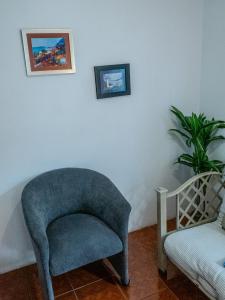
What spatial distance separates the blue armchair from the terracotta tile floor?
4.5 inches

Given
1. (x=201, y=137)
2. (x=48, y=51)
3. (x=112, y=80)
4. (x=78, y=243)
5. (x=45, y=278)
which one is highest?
(x=48, y=51)

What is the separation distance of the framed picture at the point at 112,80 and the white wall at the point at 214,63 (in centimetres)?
77

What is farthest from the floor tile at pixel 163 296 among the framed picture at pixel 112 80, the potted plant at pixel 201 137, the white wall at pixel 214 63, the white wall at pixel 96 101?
the framed picture at pixel 112 80

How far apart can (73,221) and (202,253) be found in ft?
2.96

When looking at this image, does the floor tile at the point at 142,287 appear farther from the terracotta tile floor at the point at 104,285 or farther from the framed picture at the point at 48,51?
the framed picture at the point at 48,51

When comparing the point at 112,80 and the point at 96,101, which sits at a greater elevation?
the point at 112,80

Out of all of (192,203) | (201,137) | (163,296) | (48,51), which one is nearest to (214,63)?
(201,137)

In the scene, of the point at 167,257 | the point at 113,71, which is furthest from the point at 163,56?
the point at 167,257

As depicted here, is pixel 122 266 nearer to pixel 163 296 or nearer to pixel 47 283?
pixel 163 296

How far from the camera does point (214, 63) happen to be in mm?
2348

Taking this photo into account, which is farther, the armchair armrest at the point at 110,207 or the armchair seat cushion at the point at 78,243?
the armchair armrest at the point at 110,207

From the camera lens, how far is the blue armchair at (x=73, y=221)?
1644 millimetres

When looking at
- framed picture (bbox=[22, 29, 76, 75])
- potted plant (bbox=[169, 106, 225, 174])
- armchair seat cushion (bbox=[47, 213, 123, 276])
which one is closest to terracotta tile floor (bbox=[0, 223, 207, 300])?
armchair seat cushion (bbox=[47, 213, 123, 276])

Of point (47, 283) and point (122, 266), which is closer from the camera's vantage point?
point (47, 283)
